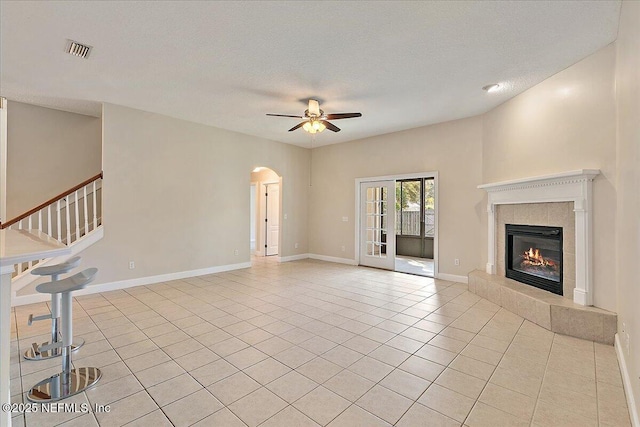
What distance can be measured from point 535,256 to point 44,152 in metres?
8.08

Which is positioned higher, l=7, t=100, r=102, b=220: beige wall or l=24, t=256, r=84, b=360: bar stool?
l=7, t=100, r=102, b=220: beige wall

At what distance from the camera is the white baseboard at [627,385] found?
1.77 m

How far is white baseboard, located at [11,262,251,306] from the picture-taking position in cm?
409

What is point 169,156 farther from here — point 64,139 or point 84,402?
point 84,402

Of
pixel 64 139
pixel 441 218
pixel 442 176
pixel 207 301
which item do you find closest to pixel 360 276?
pixel 441 218

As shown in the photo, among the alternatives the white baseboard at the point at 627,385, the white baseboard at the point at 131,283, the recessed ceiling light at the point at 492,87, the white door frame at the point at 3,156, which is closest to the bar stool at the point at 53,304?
the white baseboard at the point at 131,283

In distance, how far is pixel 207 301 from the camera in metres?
4.21

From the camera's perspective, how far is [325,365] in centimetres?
250

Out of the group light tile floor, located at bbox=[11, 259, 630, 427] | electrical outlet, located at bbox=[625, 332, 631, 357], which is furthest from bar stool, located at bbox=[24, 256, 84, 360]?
electrical outlet, located at bbox=[625, 332, 631, 357]

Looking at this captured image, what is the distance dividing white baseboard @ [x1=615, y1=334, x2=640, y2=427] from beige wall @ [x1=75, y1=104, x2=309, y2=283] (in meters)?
5.93

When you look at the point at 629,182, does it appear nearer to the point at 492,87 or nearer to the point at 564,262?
the point at 564,262

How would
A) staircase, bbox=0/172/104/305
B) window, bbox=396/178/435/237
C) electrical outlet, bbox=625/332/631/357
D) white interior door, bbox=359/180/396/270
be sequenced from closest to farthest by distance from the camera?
electrical outlet, bbox=625/332/631/357 → staircase, bbox=0/172/104/305 → white interior door, bbox=359/180/396/270 → window, bbox=396/178/435/237

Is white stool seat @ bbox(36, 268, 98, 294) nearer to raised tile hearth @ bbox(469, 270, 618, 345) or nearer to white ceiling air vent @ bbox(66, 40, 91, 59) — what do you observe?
white ceiling air vent @ bbox(66, 40, 91, 59)

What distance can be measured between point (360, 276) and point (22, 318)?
5.03 m
